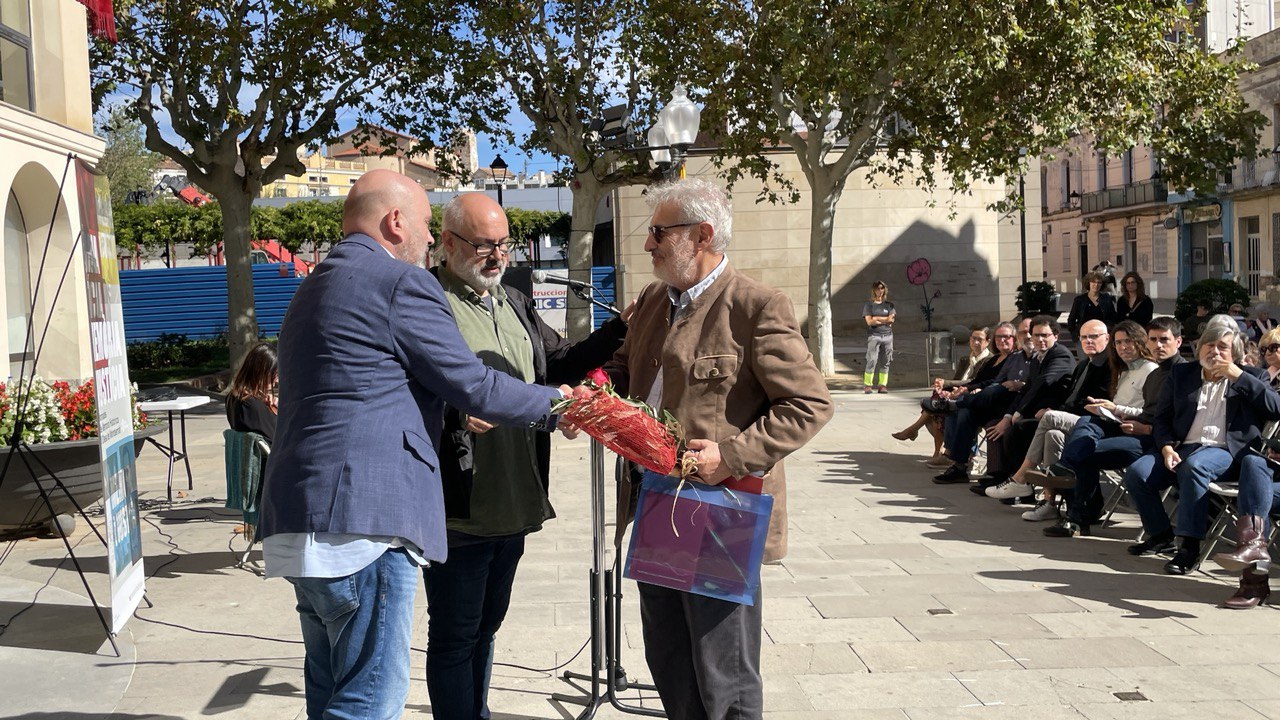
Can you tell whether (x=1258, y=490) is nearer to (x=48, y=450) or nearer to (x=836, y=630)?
(x=836, y=630)

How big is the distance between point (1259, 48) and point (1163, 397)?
38.7 m

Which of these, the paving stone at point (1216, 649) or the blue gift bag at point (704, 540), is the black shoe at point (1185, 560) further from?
the blue gift bag at point (704, 540)

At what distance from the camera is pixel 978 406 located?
970cm

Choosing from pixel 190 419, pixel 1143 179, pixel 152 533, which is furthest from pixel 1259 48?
pixel 152 533

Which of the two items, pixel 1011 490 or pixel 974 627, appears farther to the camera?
Answer: pixel 1011 490

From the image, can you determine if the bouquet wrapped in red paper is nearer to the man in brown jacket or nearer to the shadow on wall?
the man in brown jacket

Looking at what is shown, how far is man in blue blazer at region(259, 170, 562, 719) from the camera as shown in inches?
113

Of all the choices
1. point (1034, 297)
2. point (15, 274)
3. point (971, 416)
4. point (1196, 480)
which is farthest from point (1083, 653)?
point (1034, 297)

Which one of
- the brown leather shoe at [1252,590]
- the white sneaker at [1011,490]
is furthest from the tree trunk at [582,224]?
the brown leather shoe at [1252,590]

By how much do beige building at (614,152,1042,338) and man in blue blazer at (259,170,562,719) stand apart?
26.7 metres

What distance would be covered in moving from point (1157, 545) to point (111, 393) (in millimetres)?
5976

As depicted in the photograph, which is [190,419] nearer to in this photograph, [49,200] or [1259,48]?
[49,200]

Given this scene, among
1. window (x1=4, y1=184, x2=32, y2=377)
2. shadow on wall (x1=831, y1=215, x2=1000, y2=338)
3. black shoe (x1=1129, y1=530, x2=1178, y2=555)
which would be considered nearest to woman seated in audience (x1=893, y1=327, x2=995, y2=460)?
black shoe (x1=1129, y1=530, x2=1178, y2=555)

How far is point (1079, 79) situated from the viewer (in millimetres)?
17484
